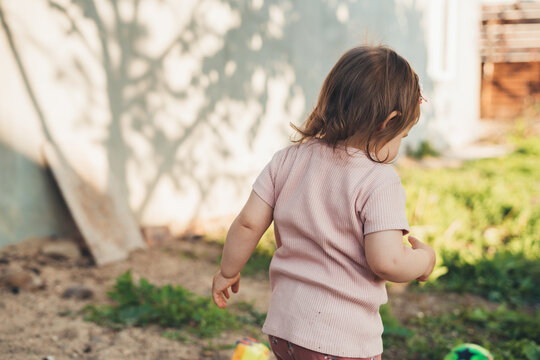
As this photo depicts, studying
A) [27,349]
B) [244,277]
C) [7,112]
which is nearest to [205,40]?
[7,112]

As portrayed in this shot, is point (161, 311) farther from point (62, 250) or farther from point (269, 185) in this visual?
point (269, 185)

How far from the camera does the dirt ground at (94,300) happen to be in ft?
8.16

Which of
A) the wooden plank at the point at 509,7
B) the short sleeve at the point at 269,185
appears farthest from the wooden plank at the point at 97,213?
the wooden plank at the point at 509,7

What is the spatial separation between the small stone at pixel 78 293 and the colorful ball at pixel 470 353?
6.57ft

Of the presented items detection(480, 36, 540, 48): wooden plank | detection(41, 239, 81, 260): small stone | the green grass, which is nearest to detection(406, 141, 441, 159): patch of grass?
the green grass

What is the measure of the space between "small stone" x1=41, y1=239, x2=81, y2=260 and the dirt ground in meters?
0.01

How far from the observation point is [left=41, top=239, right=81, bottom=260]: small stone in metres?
3.55

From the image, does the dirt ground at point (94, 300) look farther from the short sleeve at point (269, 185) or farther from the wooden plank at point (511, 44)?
the wooden plank at point (511, 44)

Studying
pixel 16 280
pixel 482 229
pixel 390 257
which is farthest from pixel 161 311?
pixel 482 229

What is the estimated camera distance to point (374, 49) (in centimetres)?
154

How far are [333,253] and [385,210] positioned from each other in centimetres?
21

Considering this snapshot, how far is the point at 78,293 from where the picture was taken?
122 inches

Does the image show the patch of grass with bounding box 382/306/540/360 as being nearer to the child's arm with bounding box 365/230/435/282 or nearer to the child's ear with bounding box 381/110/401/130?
the child's arm with bounding box 365/230/435/282

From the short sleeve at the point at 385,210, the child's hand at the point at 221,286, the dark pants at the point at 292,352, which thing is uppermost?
the short sleeve at the point at 385,210
